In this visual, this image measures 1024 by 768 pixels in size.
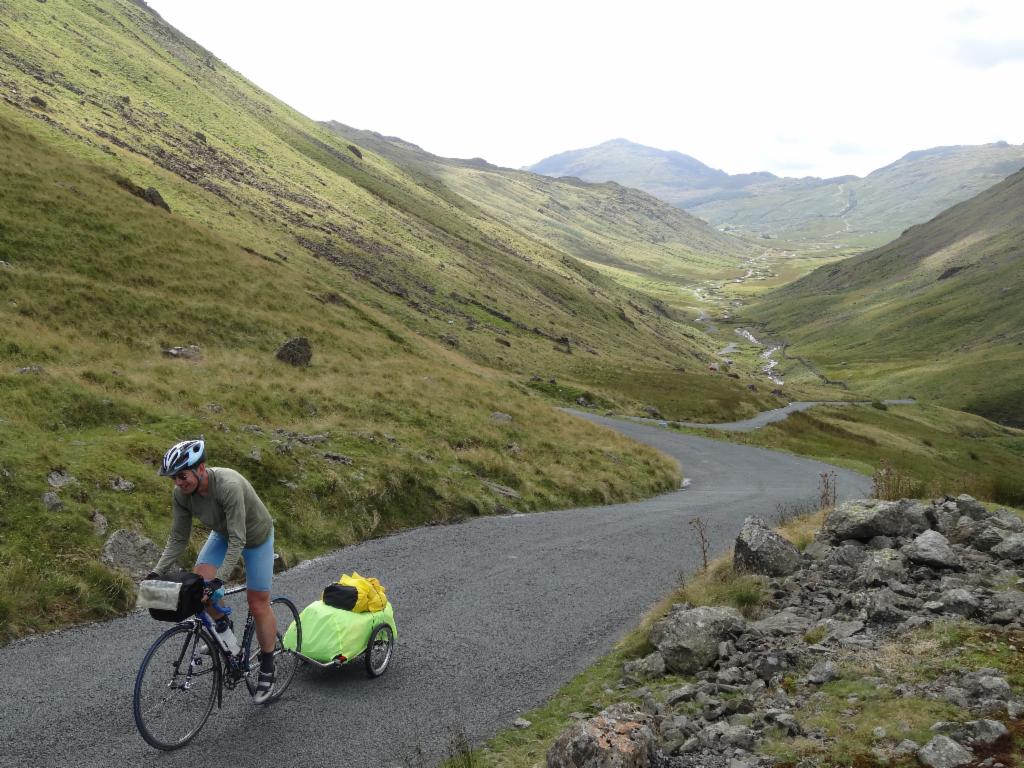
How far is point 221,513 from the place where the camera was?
8.23 meters

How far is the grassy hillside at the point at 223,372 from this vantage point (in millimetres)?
14398

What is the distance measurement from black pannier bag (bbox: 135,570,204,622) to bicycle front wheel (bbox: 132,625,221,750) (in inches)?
19.2

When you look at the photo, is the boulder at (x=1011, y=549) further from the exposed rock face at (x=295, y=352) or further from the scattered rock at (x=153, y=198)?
the scattered rock at (x=153, y=198)

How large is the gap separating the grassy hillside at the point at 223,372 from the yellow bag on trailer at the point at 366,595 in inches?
191

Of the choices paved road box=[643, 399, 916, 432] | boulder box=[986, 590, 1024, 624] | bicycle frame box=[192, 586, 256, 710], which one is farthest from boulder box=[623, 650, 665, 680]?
paved road box=[643, 399, 916, 432]

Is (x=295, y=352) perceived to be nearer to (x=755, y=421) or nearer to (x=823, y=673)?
(x=823, y=673)

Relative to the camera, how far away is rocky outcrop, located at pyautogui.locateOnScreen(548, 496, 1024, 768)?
627 centimetres

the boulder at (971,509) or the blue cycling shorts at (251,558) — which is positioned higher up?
the boulder at (971,509)

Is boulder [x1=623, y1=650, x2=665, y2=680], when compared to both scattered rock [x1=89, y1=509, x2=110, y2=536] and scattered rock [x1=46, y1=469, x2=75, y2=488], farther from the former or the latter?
scattered rock [x1=46, y1=469, x2=75, y2=488]

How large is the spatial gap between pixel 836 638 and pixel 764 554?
3.49m

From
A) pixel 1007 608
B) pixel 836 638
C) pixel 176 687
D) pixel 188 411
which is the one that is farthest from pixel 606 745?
pixel 188 411

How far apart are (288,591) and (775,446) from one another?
2171 inches

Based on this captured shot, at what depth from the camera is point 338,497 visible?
18031 mm

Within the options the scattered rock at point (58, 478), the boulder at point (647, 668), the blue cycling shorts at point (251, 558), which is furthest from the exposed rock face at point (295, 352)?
the boulder at point (647, 668)
